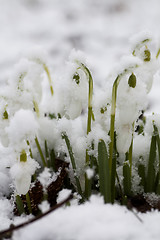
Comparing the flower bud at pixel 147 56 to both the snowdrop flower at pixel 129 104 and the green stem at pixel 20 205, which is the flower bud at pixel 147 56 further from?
the green stem at pixel 20 205

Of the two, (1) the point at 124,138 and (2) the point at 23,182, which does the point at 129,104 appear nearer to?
(1) the point at 124,138

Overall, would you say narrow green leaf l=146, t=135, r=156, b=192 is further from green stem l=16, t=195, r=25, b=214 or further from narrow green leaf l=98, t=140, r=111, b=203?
green stem l=16, t=195, r=25, b=214

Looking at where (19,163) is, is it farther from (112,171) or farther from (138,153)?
(138,153)

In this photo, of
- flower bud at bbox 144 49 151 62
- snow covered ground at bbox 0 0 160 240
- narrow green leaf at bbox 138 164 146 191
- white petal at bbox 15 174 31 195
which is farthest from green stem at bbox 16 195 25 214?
flower bud at bbox 144 49 151 62

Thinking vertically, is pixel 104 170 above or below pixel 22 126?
below

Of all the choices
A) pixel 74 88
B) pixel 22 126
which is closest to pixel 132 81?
pixel 74 88

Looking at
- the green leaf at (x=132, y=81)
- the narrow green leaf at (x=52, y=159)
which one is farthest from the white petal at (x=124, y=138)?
the narrow green leaf at (x=52, y=159)

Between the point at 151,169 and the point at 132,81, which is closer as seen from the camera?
the point at 132,81

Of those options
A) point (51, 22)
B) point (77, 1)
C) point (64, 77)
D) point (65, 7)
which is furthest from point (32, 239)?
point (77, 1)
